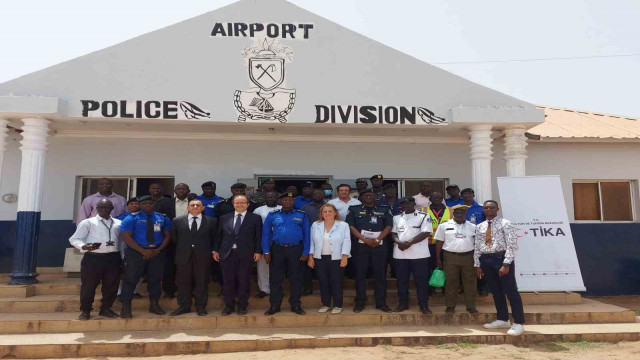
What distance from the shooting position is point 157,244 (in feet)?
17.6

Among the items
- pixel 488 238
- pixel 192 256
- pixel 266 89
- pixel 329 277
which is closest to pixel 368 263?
pixel 329 277

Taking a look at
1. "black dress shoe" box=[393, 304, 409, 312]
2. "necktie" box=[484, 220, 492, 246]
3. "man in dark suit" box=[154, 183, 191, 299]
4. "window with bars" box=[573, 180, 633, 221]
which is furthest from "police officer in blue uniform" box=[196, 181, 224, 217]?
"window with bars" box=[573, 180, 633, 221]

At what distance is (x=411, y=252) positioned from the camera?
18.2ft

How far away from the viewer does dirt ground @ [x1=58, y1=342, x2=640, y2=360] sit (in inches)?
179

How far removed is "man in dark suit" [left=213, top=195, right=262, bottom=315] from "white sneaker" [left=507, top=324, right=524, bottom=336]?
3389 millimetres

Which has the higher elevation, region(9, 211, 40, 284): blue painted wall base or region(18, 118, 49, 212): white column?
region(18, 118, 49, 212): white column

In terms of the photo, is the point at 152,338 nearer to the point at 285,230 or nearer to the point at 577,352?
the point at 285,230

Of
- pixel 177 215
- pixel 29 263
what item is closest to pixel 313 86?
pixel 177 215

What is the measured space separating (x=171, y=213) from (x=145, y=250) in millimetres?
952

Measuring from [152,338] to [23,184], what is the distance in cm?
340

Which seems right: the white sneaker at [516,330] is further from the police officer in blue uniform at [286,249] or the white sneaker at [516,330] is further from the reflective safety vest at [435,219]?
the police officer in blue uniform at [286,249]

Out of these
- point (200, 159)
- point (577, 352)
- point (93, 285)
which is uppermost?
point (200, 159)

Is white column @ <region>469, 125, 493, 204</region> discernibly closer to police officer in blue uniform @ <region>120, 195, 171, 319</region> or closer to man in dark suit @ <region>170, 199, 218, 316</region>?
man in dark suit @ <region>170, 199, 218, 316</region>

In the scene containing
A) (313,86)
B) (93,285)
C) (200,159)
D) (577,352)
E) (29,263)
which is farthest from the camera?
(200,159)
